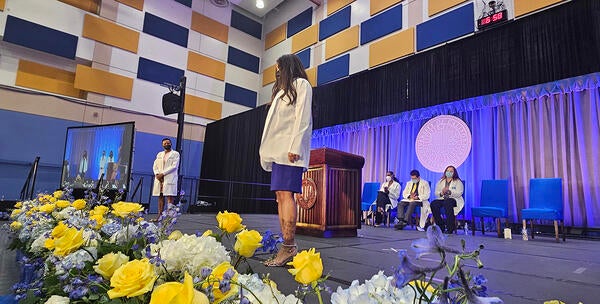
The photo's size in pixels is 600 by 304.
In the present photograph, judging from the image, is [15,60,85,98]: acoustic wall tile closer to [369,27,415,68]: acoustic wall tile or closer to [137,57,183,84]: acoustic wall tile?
[137,57,183,84]: acoustic wall tile

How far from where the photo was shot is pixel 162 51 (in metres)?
8.42

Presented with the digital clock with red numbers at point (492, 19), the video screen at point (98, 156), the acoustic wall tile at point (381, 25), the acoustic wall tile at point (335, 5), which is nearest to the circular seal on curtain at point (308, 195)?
the video screen at point (98, 156)

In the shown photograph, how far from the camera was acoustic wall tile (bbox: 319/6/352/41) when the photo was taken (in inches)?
305

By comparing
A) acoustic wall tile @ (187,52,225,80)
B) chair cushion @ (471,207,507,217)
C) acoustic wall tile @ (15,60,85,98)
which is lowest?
chair cushion @ (471,207,507,217)

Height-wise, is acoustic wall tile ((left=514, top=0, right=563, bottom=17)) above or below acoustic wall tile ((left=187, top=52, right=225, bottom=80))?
below

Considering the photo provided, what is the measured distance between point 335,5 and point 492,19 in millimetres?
3951

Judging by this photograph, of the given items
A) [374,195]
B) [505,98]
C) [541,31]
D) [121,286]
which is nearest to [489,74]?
[541,31]

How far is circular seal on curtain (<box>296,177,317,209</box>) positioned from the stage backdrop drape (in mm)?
3432

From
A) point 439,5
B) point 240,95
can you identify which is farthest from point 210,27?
point 439,5

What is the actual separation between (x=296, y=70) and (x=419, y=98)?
3.73 meters

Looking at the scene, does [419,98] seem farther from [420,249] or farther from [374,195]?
[420,249]

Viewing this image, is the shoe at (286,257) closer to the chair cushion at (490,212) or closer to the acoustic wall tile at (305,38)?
the chair cushion at (490,212)

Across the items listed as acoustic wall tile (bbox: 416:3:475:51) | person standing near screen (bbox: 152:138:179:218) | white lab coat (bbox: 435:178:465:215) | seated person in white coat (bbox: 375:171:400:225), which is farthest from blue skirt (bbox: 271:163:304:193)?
acoustic wall tile (bbox: 416:3:475:51)

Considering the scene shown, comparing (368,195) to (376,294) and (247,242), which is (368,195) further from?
(376,294)
